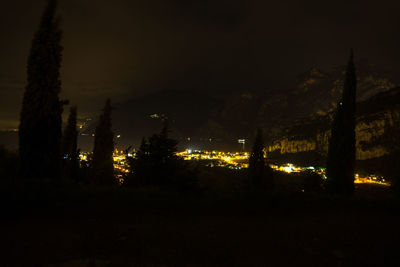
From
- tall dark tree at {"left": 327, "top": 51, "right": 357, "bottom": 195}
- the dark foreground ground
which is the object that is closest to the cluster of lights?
tall dark tree at {"left": 327, "top": 51, "right": 357, "bottom": 195}

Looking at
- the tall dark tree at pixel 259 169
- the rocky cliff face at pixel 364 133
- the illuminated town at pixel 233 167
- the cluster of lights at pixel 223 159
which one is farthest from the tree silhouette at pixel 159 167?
the rocky cliff face at pixel 364 133

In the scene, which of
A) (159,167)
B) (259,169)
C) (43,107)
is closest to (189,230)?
(159,167)

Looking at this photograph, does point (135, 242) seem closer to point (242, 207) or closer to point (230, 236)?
point (230, 236)

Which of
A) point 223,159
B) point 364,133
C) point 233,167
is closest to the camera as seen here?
point 364,133

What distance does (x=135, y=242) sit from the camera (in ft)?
19.1

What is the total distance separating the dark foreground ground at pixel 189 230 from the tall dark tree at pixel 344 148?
1493 centimetres

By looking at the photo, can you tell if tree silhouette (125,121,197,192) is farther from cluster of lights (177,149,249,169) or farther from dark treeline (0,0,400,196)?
cluster of lights (177,149,249,169)

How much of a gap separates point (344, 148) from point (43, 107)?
2480 cm

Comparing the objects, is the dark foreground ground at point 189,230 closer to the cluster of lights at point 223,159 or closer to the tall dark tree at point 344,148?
the tall dark tree at point 344,148

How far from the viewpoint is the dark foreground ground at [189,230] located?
17.3 ft

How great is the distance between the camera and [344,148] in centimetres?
2462

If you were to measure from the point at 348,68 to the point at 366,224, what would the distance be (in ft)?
80.3

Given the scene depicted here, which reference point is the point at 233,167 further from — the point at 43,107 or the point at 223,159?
the point at 43,107

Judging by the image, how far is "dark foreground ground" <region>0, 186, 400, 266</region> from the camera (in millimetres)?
5262
